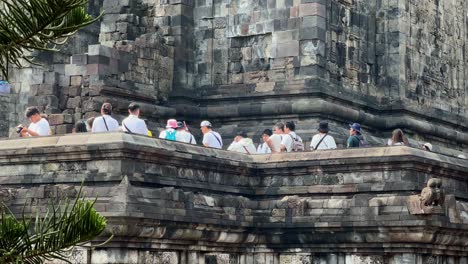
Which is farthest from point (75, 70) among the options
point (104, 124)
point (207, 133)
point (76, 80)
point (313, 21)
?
point (313, 21)

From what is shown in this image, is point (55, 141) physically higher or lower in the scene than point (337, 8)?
lower

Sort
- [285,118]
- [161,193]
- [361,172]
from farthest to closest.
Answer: [285,118]
[361,172]
[161,193]

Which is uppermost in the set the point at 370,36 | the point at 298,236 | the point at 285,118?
the point at 370,36

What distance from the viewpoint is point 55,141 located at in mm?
23359

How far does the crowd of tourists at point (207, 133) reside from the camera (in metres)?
25.6

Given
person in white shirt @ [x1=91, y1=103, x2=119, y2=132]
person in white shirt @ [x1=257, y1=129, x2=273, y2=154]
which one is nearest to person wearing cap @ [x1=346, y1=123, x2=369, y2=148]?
person in white shirt @ [x1=257, y1=129, x2=273, y2=154]

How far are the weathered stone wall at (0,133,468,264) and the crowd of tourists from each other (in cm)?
124

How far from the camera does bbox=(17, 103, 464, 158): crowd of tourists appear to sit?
25.6m

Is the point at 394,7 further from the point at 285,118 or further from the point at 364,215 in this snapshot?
the point at 364,215

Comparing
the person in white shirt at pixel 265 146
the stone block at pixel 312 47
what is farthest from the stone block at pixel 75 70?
the stone block at pixel 312 47

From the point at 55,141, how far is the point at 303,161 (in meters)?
4.72

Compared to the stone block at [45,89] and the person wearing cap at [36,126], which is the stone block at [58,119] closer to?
the stone block at [45,89]

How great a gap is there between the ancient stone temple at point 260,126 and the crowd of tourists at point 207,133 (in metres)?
1.41

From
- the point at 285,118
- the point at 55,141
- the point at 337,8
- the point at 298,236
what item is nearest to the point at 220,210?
the point at 298,236
